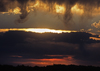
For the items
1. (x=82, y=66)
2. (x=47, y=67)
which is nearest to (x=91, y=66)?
(x=82, y=66)

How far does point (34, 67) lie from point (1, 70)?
2040cm

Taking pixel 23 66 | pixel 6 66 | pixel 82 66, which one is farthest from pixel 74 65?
pixel 6 66

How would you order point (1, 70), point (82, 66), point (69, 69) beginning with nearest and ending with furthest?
point (1, 70), point (69, 69), point (82, 66)

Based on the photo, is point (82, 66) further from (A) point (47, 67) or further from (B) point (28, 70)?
(B) point (28, 70)

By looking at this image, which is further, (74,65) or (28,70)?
(74,65)

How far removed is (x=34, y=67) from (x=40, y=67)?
144 inches

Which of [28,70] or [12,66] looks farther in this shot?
[12,66]

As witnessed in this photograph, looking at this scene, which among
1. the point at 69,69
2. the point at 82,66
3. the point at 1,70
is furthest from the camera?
the point at 82,66

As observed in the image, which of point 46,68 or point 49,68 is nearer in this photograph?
point 49,68

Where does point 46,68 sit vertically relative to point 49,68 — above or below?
below

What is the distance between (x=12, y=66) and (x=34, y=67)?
13.6 m

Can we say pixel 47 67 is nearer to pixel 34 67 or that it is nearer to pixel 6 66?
pixel 34 67

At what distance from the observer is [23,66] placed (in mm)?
127375

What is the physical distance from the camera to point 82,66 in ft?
433
